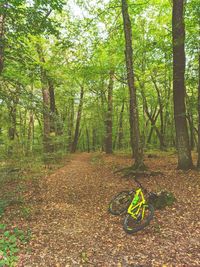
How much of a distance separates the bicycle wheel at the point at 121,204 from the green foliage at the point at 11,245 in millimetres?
2445

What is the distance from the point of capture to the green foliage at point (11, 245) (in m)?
4.05

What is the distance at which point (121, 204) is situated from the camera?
658 cm

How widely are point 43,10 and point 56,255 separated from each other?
6.30 meters

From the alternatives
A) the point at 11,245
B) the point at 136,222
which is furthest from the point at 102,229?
the point at 11,245

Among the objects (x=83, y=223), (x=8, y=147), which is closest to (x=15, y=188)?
(x=8, y=147)

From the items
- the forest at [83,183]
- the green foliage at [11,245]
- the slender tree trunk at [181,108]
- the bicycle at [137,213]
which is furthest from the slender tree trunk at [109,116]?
the green foliage at [11,245]

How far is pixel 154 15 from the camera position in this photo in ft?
45.9

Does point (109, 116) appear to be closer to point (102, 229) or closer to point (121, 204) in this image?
point (121, 204)

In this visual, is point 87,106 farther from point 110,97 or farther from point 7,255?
point 7,255

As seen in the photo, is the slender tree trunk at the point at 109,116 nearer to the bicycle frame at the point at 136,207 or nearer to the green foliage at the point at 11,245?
the bicycle frame at the point at 136,207

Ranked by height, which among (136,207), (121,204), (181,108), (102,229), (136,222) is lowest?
(102,229)

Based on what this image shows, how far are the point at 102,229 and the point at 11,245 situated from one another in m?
2.17

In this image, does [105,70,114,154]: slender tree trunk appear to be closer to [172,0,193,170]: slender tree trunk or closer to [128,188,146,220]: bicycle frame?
[172,0,193,170]: slender tree trunk

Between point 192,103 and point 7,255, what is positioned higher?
point 192,103
